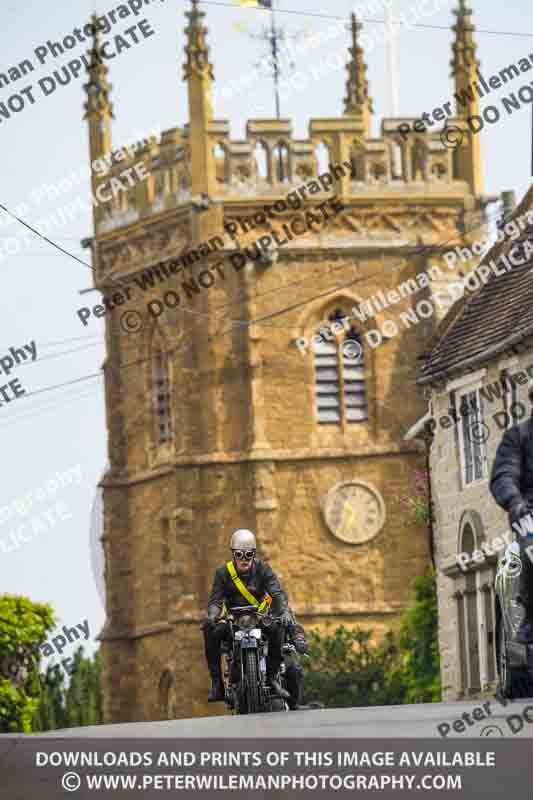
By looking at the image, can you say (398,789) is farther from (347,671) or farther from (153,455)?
(153,455)

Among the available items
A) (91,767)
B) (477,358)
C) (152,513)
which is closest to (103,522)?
(152,513)

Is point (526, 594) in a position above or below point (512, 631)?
above
